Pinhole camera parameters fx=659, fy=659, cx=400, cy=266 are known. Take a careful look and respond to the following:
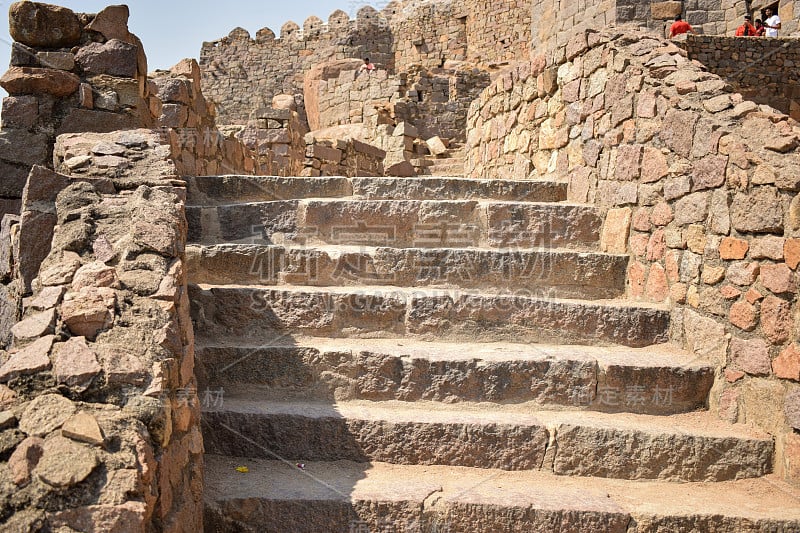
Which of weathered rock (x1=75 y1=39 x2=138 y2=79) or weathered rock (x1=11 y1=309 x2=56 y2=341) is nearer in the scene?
weathered rock (x1=11 y1=309 x2=56 y2=341)

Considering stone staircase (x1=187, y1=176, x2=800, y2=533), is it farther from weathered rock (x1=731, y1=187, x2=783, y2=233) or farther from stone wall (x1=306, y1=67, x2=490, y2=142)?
stone wall (x1=306, y1=67, x2=490, y2=142)

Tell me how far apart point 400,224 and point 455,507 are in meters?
2.16

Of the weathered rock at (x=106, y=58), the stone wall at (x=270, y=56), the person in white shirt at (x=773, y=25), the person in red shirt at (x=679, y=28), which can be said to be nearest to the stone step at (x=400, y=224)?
the weathered rock at (x=106, y=58)

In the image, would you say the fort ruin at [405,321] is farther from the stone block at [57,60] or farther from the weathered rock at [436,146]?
the weathered rock at [436,146]

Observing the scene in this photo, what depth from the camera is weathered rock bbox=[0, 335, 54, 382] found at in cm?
204

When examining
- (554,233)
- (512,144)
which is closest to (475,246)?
(554,233)

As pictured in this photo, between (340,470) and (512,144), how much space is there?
4278 millimetres

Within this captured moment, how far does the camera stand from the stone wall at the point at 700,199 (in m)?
2.97

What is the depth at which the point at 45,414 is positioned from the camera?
1.94 m

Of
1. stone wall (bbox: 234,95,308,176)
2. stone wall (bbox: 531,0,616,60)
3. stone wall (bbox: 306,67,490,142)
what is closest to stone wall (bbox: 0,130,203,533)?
stone wall (bbox: 234,95,308,176)

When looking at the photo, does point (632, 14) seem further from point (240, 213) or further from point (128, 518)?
point (128, 518)

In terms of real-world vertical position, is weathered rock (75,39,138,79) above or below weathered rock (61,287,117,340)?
above

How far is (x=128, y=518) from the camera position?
70.9 inches

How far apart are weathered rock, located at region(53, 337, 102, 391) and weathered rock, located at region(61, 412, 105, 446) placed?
15 cm
